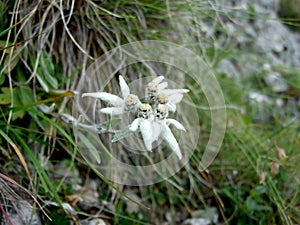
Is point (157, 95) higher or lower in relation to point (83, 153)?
higher

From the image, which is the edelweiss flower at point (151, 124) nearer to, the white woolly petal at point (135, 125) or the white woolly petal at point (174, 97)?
the white woolly petal at point (135, 125)

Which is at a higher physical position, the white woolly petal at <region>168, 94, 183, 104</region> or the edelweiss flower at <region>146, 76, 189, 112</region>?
the edelweiss flower at <region>146, 76, 189, 112</region>

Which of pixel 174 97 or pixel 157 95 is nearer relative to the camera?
pixel 157 95

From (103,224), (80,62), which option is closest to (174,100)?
(103,224)

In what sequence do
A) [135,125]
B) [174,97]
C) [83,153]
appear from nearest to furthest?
[135,125] < [174,97] < [83,153]

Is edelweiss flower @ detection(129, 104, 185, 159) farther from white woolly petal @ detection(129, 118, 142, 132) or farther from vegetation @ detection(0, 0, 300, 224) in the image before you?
vegetation @ detection(0, 0, 300, 224)

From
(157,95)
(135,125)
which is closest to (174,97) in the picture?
(157,95)

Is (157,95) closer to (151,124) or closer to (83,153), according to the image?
(151,124)

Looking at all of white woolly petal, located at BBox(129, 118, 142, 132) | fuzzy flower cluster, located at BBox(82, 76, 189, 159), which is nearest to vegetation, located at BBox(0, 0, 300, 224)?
fuzzy flower cluster, located at BBox(82, 76, 189, 159)

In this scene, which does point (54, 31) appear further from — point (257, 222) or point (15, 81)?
point (257, 222)

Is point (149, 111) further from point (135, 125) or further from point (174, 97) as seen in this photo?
point (174, 97)

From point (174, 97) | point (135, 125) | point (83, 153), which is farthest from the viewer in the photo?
point (83, 153)
